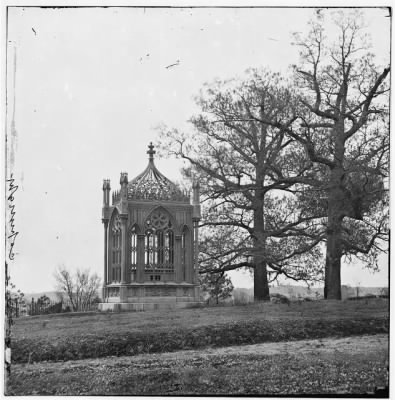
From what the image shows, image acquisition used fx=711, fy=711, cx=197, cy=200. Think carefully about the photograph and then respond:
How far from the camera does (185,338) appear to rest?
16.8 m

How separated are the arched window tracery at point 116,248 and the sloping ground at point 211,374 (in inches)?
123

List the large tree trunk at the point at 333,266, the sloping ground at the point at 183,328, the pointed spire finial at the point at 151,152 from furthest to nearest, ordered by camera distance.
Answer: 1. the large tree trunk at the point at 333,266
2. the pointed spire finial at the point at 151,152
3. the sloping ground at the point at 183,328

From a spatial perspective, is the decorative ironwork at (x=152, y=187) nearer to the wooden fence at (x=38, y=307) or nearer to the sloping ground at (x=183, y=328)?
the sloping ground at (x=183, y=328)

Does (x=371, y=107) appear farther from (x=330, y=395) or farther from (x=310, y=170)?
(x=330, y=395)

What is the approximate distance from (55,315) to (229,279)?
234 inches

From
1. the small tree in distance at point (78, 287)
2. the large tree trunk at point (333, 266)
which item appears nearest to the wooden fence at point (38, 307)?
the small tree in distance at point (78, 287)

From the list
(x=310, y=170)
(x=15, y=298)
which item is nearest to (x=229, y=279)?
(x=310, y=170)

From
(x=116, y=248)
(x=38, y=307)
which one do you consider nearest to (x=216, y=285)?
(x=116, y=248)

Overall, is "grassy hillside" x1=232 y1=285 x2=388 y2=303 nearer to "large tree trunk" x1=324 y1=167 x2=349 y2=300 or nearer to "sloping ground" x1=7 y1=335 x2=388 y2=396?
"large tree trunk" x1=324 y1=167 x2=349 y2=300

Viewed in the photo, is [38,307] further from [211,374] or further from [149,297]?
[211,374]

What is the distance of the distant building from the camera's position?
18.4 m

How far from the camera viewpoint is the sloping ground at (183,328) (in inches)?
639

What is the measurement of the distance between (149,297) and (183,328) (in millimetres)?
1761

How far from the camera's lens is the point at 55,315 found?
18.7 metres
